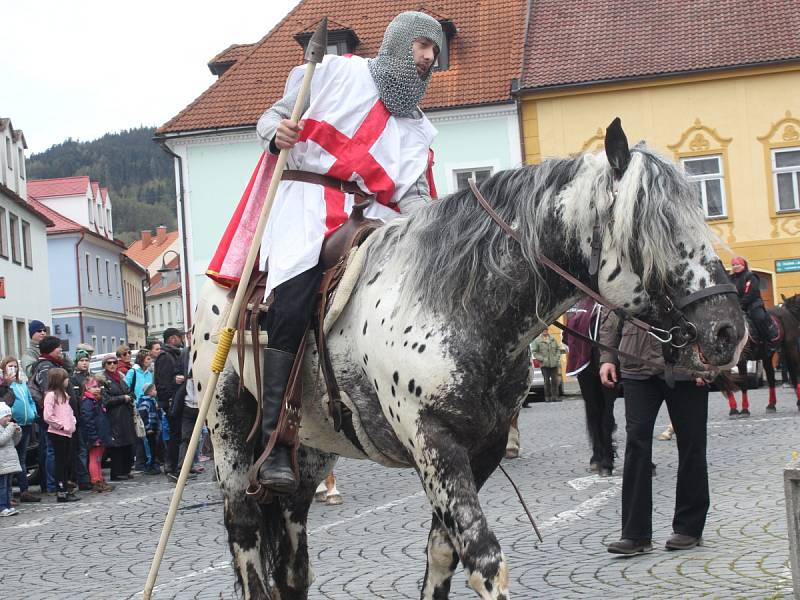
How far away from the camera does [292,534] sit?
538 cm

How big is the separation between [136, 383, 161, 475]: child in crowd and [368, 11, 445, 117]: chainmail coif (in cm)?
1237

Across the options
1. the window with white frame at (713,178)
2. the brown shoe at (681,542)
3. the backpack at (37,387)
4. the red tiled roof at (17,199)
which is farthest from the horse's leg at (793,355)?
the red tiled roof at (17,199)

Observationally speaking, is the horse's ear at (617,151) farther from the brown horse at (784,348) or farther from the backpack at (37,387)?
the brown horse at (784,348)

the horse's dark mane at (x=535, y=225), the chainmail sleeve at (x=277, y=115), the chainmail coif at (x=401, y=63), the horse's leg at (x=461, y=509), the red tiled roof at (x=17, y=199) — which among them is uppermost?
the red tiled roof at (x=17, y=199)

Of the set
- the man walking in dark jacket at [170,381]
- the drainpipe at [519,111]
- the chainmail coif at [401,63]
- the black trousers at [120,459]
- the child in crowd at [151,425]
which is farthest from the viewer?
→ the drainpipe at [519,111]

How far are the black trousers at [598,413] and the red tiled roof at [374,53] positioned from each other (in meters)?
21.9

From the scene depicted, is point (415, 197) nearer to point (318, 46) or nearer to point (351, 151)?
point (351, 151)

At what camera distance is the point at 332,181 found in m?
4.98

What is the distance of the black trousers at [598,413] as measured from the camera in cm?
1145

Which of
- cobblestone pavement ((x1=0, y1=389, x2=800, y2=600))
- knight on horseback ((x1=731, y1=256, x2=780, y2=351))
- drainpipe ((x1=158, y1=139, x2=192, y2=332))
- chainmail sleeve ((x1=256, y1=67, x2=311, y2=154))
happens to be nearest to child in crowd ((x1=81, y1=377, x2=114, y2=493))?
cobblestone pavement ((x1=0, y1=389, x2=800, y2=600))

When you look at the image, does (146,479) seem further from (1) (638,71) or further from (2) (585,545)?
(1) (638,71)

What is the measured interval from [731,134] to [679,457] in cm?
2644

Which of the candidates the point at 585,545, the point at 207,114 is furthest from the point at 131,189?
the point at 585,545

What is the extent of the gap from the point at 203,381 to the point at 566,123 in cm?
2792
